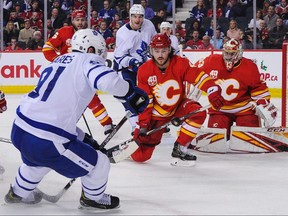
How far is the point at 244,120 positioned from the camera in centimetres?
580

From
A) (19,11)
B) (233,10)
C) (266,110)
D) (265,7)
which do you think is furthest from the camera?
(19,11)

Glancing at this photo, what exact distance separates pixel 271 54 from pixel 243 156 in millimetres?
3882

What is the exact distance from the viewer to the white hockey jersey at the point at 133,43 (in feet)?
21.3

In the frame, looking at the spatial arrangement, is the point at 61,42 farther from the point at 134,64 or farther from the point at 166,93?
the point at 166,93

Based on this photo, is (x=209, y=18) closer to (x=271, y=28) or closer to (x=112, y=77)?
(x=271, y=28)

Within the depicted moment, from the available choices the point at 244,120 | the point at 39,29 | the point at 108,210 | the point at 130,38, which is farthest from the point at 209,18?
the point at 108,210

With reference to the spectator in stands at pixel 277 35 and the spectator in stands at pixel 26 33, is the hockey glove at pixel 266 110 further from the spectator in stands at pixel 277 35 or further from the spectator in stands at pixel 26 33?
the spectator in stands at pixel 26 33

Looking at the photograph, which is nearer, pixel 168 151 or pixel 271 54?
pixel 168 151

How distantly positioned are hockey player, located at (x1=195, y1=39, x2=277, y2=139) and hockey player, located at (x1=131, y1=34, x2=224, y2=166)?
1.61ft

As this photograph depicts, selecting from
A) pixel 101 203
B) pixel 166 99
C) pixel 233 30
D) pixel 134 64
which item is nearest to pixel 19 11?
pixel 233 30

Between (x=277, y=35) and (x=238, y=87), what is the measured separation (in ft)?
13.6

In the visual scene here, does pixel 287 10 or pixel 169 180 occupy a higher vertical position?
pixel 287 10

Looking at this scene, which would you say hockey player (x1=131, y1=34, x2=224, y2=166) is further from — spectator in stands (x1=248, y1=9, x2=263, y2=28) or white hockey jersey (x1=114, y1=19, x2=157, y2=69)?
spectator in stands (x1=248, y1=9, x2=263, y2=28)

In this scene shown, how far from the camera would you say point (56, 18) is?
10.5 metres
